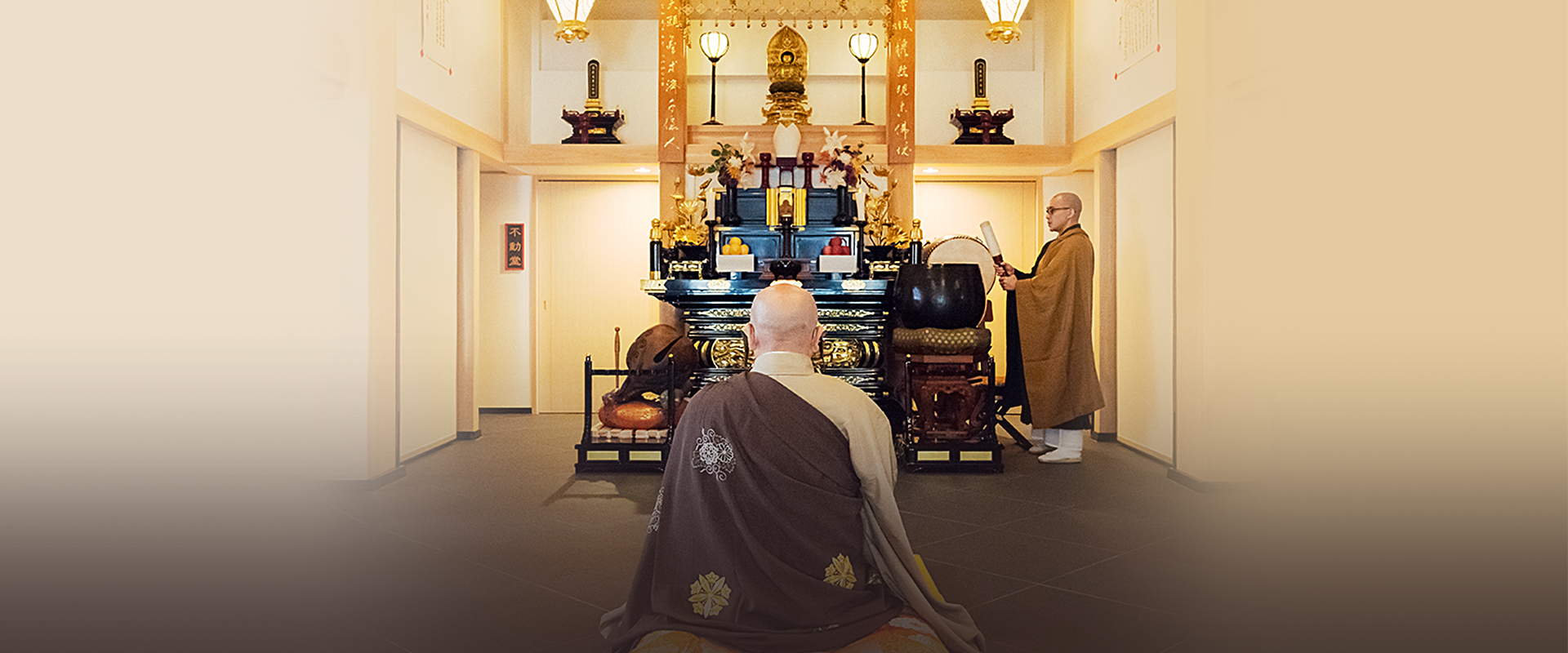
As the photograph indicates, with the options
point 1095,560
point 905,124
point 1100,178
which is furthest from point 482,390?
point 1095,560

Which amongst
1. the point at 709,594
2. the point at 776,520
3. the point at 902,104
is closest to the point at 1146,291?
the point at 902,104

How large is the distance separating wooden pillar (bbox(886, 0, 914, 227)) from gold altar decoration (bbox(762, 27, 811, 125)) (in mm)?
714

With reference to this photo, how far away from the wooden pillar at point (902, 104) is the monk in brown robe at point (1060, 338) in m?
1.38

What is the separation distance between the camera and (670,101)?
6.91 meters

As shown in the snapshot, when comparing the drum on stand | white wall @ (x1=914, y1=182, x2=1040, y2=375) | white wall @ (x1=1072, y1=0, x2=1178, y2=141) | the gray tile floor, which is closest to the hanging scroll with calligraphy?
the gray tile floor

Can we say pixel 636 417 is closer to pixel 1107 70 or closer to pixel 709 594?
pixel 709 594

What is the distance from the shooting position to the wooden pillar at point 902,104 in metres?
6.89

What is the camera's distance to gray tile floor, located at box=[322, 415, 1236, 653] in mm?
2639

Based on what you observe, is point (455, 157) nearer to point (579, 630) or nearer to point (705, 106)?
point (705, 106)

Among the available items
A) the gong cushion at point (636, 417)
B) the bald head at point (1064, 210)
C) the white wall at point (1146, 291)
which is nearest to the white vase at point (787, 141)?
the bald head at point (1064, 210)

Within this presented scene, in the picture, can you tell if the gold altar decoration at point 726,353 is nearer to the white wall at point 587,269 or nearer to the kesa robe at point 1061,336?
the kesa robe at point 1061,336
